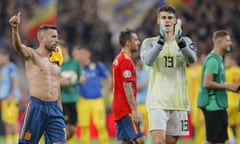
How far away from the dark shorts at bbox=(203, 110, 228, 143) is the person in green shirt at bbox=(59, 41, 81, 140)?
351cm

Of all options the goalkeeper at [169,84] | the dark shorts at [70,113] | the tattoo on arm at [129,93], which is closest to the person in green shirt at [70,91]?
the dark shorts at [70,113]

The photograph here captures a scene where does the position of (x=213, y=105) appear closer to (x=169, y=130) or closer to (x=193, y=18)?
(x=169, y=130)

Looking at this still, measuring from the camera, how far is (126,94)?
41.9 ft

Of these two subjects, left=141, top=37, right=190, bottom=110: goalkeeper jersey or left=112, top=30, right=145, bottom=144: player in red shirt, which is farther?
left=112, top=30, right=145, bottom=144: player in red shirt

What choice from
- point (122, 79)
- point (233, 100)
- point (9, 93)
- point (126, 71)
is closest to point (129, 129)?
point (122, 79)

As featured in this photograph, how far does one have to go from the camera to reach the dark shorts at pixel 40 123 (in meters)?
11.5

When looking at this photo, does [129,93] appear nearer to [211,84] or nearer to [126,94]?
[126,94]

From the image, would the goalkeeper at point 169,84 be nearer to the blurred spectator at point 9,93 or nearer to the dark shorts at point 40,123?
the dark shorts at point 40,123

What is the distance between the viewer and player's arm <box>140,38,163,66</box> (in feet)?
36.6

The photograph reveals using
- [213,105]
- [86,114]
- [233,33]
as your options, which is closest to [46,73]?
[213,105]

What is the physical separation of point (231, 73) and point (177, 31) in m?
6.57

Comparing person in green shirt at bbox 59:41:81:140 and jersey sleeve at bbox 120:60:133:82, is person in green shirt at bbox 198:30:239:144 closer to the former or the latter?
jersey sleeve at bbox 120:60:133:82

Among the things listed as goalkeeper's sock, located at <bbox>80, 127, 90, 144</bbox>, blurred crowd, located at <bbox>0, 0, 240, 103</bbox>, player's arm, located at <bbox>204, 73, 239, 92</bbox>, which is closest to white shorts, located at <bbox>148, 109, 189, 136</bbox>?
player's arm, located at <bbox>204, 73, 239, 92</bbox>

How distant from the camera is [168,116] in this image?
11.6m
